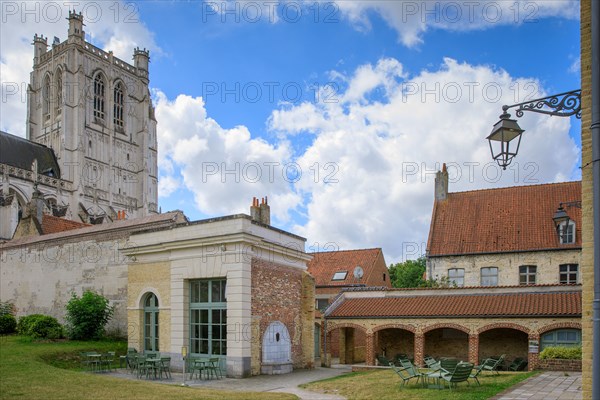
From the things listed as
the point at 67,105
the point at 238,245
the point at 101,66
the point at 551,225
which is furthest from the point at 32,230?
the point at 101,66

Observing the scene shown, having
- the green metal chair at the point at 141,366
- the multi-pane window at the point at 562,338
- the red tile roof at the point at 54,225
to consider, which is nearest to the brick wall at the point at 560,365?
the multi-pane window at the point at 562,338

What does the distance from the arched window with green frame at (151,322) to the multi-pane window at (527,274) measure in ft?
64.8

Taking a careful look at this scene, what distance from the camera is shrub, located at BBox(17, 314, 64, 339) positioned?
23.8m

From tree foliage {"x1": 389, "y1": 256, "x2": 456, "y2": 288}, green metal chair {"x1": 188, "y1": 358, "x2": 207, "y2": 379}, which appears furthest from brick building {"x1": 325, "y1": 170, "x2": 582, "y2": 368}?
tree foliage {"x1": 389, "y1": 256, "x2": 456, "y2": 288}

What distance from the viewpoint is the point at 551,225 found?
30.4 meters

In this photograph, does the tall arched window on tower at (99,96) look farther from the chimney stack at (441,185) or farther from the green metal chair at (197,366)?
the green metal chair at (197,366)

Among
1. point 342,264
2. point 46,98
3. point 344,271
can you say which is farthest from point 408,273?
point 46,98

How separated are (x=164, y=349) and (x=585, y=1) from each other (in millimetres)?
18389

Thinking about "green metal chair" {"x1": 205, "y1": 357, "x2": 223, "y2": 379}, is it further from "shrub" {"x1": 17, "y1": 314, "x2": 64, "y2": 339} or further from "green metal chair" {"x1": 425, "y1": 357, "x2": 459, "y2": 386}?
"shrub" {"x1": 17, "y1": 314, "x2": 64, "y2": 339}

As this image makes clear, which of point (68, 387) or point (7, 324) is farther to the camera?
point (7, 324)

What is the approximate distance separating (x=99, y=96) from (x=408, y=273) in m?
50.8

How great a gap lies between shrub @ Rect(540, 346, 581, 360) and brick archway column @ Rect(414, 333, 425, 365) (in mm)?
5884

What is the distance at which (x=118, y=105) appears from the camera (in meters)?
80.7

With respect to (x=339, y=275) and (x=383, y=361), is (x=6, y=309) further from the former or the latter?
(x=339, y=275)
